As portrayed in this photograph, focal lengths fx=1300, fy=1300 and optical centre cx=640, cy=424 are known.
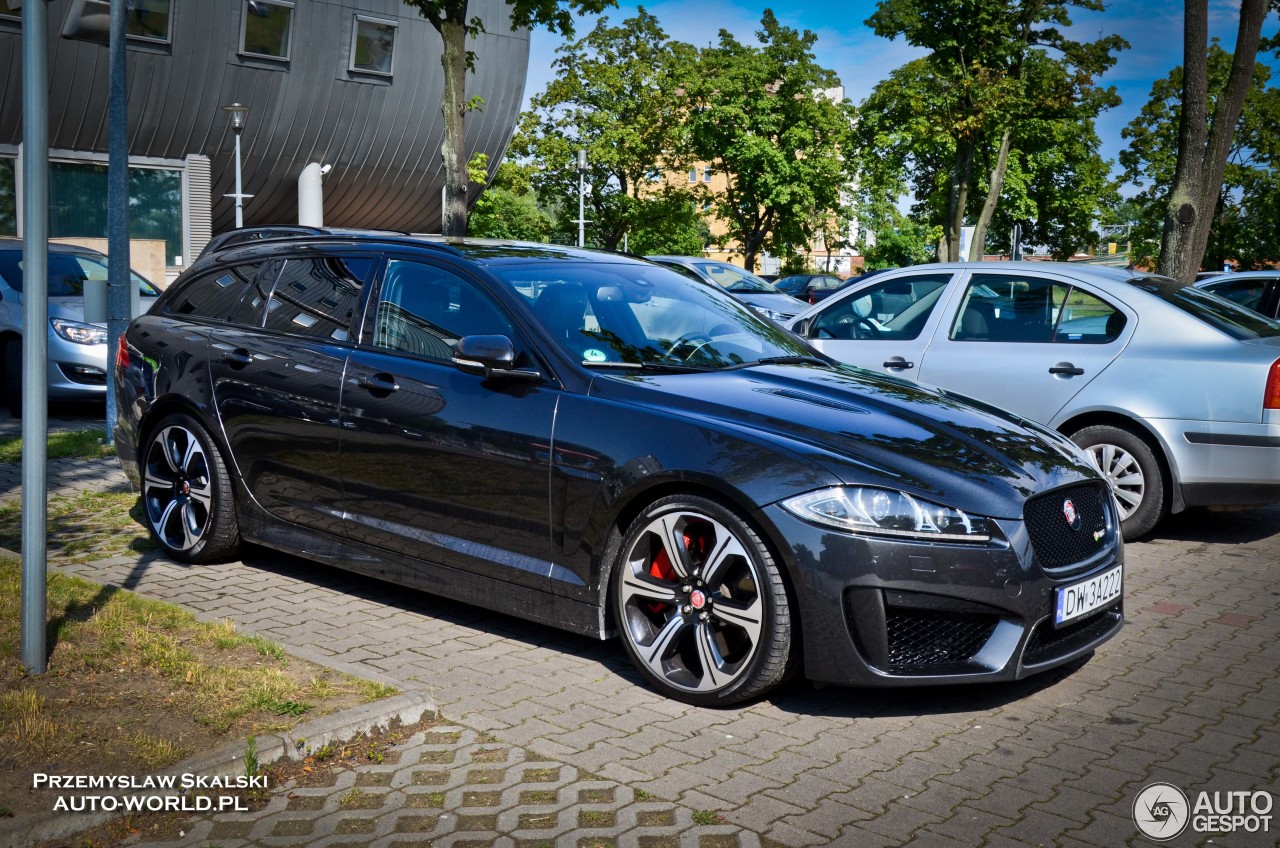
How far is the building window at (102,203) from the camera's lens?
30.4m

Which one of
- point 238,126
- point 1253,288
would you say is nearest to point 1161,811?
point 1253,288

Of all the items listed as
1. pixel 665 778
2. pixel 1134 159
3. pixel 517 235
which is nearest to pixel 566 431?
pixel 665 778

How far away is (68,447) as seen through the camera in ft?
35.3

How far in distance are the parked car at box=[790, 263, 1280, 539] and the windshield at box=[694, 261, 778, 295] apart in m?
15.3

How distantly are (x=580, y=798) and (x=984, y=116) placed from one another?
34733 millimetres

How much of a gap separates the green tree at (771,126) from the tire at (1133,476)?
147ft

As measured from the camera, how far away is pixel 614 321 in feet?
18.3

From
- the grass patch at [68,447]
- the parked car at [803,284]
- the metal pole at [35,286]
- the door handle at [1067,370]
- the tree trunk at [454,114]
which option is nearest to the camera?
the metal pole at [35,286]

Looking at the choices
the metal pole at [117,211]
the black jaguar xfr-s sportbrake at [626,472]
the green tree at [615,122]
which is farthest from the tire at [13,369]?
the green tree at [615,122]

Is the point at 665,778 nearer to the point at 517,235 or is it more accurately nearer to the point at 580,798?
the point at 580,798

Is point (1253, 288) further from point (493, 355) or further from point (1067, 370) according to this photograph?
point (493, 355)

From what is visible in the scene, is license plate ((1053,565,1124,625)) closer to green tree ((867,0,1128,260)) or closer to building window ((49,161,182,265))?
building window ((49,161,182,265))

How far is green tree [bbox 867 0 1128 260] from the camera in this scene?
3584 centimetres

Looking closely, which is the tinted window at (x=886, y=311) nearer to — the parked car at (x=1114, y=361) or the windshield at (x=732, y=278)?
the parked car at (x=1114, y=361)
